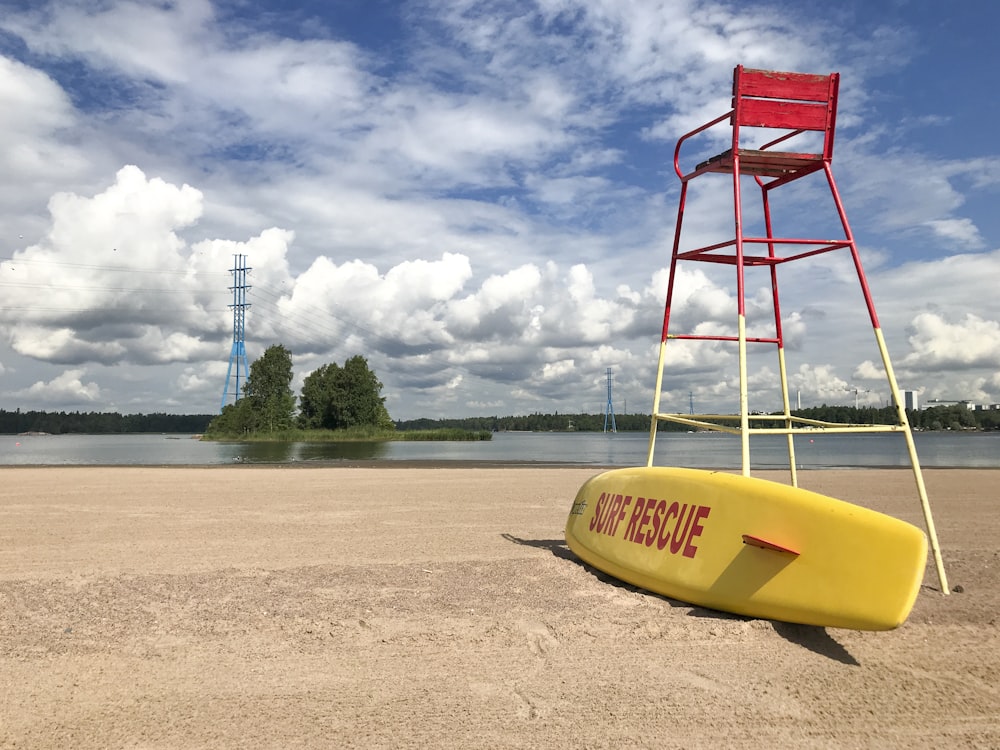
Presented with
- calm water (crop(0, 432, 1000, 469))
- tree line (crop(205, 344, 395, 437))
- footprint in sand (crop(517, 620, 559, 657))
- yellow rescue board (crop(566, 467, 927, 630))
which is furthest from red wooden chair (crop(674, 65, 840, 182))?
tree line (crop(205, 344, 395, 437))

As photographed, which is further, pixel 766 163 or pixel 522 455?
pixel 522 455

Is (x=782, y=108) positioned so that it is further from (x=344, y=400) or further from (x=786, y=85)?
(x=344, y=400)

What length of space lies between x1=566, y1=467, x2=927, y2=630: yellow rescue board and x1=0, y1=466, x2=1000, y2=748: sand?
0.65 feet

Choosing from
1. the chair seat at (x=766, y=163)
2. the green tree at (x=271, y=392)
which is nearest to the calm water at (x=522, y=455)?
the chair seat at (x=766, y=163)

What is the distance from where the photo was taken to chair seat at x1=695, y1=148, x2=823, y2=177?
6.40 m

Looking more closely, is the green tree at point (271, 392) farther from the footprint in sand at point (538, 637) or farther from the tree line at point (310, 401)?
the footprint in sand at point (538, 637)

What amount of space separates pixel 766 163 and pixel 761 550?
3350mm

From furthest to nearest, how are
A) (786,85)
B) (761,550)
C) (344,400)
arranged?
(344,400) → (786,85) → (761,550)

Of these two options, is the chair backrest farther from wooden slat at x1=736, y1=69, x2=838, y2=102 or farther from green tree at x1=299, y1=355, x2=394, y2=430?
green tree at x1=299, y1=355, x2=394, y2=430

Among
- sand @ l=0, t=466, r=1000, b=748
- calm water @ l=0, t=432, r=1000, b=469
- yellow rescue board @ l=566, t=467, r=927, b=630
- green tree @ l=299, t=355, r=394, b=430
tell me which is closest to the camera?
sand @ l=0, t=466, r=1000, b=748

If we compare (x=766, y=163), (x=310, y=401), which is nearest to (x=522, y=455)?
(x=766, y=163)

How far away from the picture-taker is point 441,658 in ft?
15.2

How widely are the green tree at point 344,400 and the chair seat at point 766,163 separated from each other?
82573 mm

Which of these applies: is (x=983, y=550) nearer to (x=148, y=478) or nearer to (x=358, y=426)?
(x=148, y=478)
